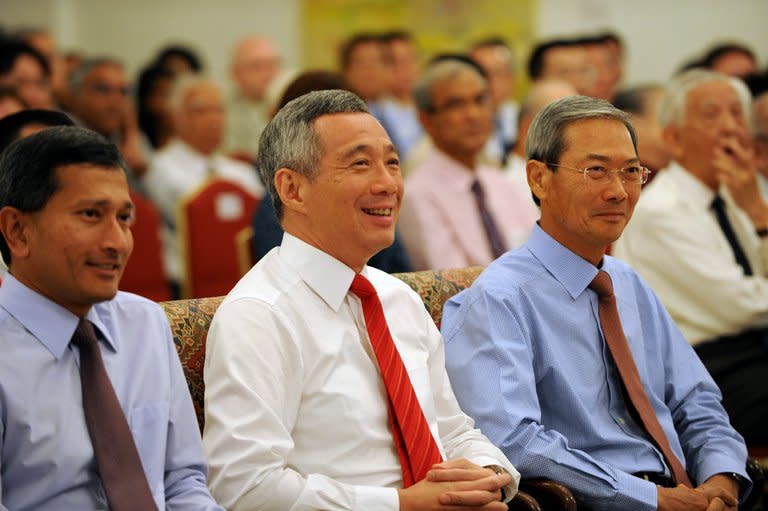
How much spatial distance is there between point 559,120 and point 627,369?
1.89 ft

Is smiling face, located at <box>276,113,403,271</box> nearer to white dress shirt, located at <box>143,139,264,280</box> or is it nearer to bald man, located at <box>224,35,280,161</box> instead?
white dress shirt, located at <box>143,139,264,280</box>

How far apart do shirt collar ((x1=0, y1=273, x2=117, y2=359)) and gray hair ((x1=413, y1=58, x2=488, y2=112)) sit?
102 inches

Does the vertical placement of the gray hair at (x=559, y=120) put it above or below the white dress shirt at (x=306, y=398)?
above

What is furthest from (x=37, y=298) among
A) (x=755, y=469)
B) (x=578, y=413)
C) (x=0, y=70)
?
(x=0, y=70)

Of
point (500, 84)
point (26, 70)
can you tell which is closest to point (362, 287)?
point (26, 70)

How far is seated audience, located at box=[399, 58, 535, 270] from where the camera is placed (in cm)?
390

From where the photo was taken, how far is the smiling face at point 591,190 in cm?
236

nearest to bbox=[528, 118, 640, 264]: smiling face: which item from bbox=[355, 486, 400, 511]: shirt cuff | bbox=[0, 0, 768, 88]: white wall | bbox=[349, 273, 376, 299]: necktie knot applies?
bbox=[349, 273, 376, 299]: necktie knot

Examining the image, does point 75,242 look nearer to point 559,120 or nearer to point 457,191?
point 559,120

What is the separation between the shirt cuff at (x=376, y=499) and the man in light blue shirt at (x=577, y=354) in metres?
0.33

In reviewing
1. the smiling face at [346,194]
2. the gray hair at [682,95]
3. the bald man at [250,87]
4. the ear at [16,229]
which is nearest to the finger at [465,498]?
the smiling face at [346,194]

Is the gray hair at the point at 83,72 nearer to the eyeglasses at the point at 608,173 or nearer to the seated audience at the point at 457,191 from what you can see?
the seated audience at the point at 457,191

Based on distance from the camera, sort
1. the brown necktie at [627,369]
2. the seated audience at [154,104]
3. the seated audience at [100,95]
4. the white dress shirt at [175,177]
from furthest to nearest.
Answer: the seated audience at [154,104]
the seated audience at [100,95]
the white dress shirt at [175,177]
the brown necktie at [627,369]

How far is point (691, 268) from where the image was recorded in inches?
126
